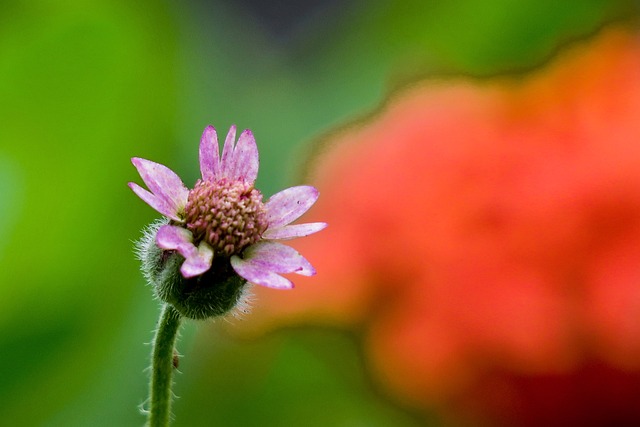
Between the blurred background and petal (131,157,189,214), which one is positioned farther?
the blurred background

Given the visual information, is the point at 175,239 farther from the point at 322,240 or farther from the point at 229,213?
the point at 322,240

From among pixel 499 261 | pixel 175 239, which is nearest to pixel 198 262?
pixel 175 239

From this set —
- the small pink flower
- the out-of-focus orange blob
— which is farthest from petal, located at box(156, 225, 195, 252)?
the out-of-focus orange blob

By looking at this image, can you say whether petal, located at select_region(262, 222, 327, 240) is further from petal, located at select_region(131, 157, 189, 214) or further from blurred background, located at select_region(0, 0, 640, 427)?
blurred background, located at select_region(0, 0, 640, 427)

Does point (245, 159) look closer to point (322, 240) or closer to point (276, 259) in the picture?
point (276, 259)

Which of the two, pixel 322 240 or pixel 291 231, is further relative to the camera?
pixel 322 240

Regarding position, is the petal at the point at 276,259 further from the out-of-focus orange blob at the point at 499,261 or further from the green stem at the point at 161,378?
the out-of-focus orange blob at the point at 499,261

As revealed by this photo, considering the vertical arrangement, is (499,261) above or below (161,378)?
above

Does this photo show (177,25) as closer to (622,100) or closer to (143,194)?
(622,100)
